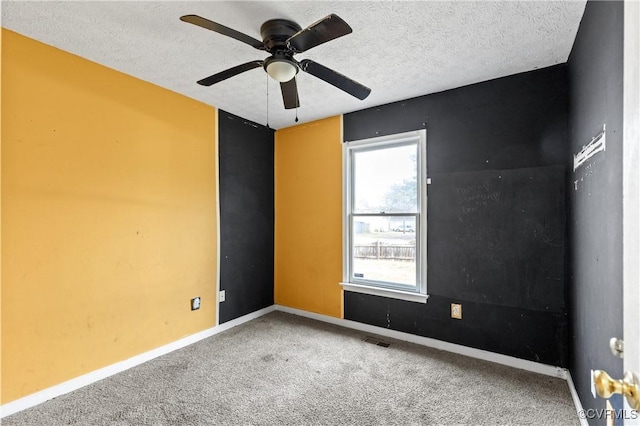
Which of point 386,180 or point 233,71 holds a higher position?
point 233,71

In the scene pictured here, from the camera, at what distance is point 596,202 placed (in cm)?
151

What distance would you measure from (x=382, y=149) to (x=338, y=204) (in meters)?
0.79

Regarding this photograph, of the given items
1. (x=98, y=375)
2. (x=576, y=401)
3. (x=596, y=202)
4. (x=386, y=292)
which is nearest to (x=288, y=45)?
(x=596, y=202)

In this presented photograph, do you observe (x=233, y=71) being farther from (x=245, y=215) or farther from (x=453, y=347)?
(x=453, y=347)

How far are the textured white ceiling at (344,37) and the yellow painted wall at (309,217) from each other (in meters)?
0.94

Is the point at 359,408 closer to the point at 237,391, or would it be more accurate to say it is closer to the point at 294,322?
the point at 237,391

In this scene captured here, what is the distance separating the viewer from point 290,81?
194 cm

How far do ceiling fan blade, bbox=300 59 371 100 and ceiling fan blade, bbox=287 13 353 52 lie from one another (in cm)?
12

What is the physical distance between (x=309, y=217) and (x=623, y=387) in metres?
3.20

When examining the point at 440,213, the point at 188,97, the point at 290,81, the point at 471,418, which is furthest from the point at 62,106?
the point at 471,418

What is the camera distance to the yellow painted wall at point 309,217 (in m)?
3.52

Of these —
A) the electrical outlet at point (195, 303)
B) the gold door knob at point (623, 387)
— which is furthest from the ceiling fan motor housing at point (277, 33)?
the electrical outlet at point (195, 303)

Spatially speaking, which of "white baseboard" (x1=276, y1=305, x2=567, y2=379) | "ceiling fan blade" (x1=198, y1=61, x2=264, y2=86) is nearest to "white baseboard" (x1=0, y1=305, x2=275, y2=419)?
"white baseboard" (x1=276, y1=305, x2=567, y2=379)

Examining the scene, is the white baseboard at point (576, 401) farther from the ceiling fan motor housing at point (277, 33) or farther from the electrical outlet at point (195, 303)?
the electrical outlet at point (195, 303)
